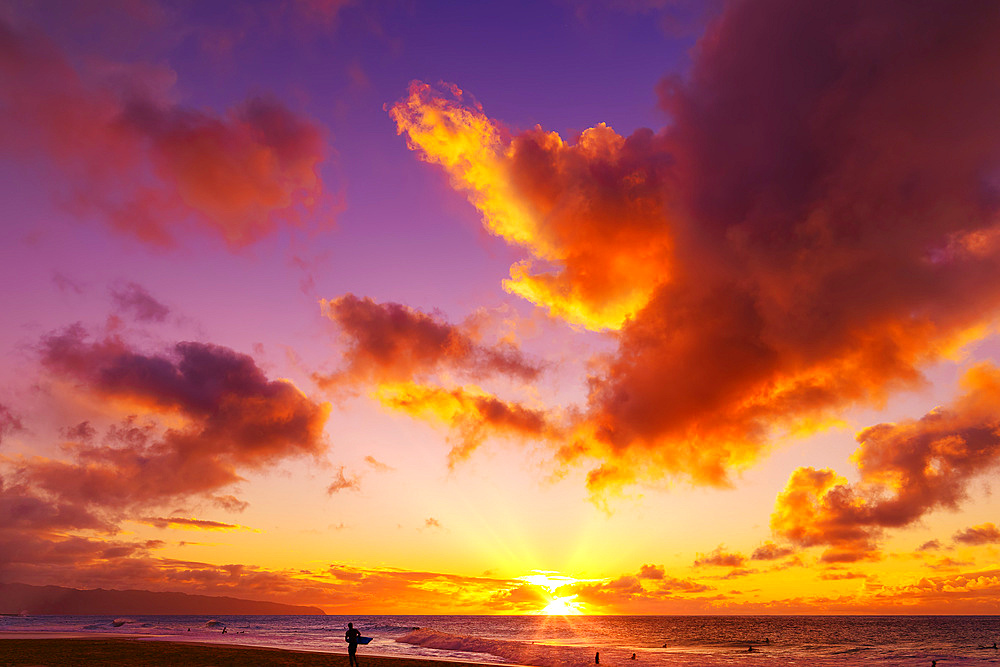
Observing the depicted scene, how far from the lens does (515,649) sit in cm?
7856

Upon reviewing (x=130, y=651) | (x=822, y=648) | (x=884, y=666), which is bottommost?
(x=822, y=648)

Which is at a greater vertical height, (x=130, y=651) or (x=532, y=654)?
(x=130, y=651)

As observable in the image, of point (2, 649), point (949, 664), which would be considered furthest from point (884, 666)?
point (2, 649)

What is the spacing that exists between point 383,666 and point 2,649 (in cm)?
3136

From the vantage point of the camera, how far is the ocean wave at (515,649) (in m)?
63.7

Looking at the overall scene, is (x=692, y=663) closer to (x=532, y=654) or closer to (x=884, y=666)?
(x=532, y=654)

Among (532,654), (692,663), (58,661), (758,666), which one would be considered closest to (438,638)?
(532,654)

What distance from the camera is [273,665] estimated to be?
137 ft

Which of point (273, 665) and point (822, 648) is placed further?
point (822, 648)

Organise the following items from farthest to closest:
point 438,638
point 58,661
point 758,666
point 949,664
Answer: point 438,638, point 949,664, point 758,666, point 58,661

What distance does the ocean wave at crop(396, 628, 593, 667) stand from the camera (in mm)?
63688

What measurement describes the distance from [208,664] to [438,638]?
2760 inches

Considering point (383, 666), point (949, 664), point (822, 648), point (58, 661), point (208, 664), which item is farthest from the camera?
point (822, 648)

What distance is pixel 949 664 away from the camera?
2761 inches
